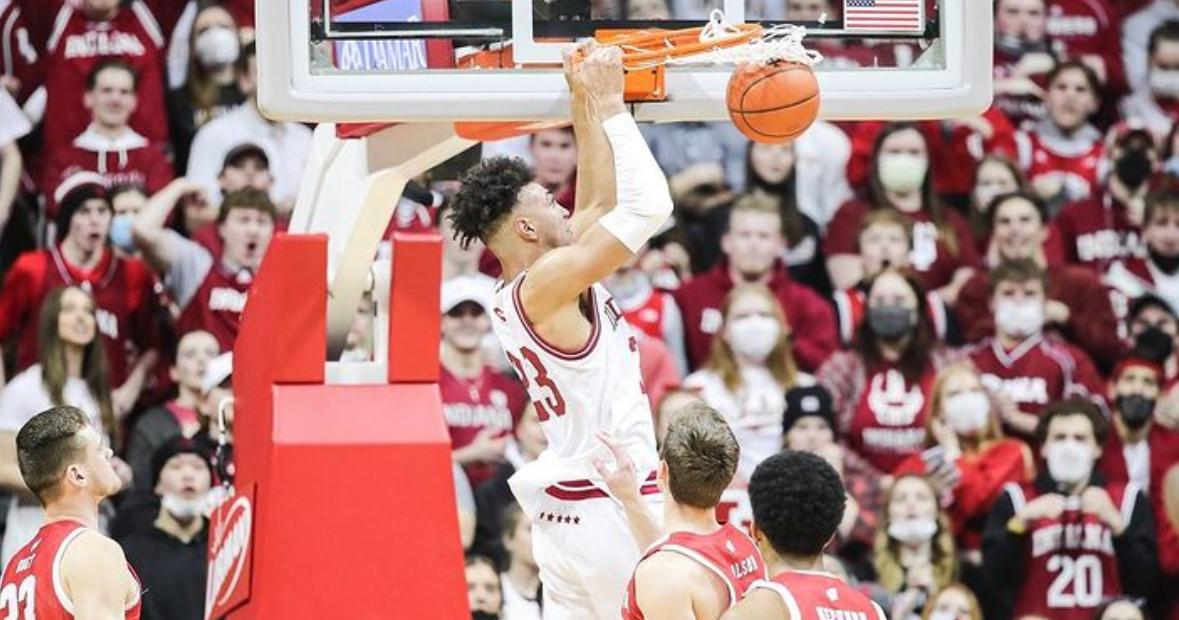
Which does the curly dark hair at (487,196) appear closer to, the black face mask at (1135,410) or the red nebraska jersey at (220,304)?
the red nebraska jersey at (220,304)

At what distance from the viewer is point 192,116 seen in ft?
40.5

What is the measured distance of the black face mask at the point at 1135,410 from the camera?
11.9 m

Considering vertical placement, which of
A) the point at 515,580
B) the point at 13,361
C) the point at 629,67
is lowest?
the point at 515,580

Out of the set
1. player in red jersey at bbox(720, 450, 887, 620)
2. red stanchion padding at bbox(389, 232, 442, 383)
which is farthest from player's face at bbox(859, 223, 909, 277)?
player in red jersey at bbox(720, 450, 887, 620)

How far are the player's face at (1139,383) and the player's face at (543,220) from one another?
5258mm

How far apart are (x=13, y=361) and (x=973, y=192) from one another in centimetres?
485

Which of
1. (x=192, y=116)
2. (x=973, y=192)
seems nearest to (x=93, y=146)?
(x=192, y=116)

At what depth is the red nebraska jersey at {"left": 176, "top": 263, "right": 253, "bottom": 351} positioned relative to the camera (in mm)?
11305

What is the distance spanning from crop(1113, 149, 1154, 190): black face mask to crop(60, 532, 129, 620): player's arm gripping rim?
7.57m

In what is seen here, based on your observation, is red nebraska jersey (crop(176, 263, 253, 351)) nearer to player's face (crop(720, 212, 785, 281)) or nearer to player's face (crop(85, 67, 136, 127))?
player's face (crop(85, 67, 136, 127))

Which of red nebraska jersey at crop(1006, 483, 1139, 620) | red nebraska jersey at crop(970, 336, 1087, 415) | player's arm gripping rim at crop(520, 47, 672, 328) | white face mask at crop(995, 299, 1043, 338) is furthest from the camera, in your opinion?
white face mask at crop(995, 299, 1043, 338)

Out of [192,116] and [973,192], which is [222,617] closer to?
[192,116]

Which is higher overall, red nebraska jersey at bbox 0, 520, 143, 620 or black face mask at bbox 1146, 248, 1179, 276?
black face mask at bbox 1146, 248, 1179, 276

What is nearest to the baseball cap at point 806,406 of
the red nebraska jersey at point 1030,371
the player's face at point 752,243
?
the player's face at point 752,243
